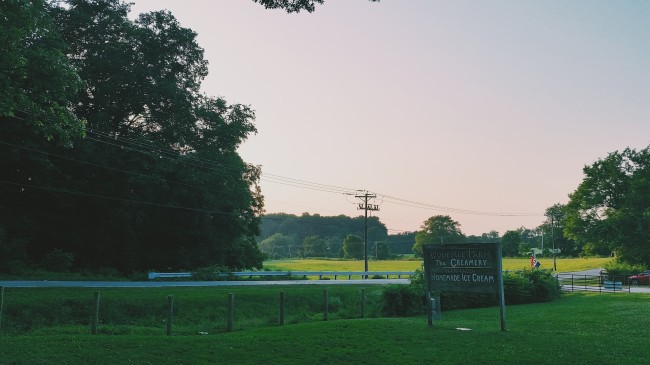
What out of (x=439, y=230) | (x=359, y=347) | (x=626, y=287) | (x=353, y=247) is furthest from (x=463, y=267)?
(x=439, y=230)

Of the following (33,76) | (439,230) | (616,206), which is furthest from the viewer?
(439,230)

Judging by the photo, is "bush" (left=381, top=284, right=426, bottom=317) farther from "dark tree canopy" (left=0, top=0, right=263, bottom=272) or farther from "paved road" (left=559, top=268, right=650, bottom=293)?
"paved road" (left=559, top=268, right=650, bottom=293)

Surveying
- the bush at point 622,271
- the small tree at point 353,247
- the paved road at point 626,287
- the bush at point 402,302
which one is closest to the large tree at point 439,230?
the small tree at point 353,247

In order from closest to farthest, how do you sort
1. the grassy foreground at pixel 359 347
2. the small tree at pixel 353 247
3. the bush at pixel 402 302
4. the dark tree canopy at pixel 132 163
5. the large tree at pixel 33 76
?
the grassy foreground at pixel 359 347 → the large tree at pixel 33 76 → the bush at pixel 402 302 → the dark tree canopy at pixel 132 163 → the small tree at pixel 353 247

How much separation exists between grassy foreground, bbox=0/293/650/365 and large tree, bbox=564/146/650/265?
5911cm

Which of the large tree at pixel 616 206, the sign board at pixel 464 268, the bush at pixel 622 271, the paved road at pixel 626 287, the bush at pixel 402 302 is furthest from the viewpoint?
the large tree at pixel 616 206

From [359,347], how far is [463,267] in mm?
5928

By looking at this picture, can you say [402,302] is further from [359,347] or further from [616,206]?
[616,206]

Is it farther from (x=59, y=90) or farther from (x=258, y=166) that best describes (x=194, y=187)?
(x=59, y=90)

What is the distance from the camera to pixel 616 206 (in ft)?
240

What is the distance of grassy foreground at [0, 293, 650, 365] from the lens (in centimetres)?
1066

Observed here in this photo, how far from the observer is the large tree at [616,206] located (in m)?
67.4

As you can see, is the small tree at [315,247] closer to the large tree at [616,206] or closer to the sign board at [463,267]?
the large tree at [616,206]

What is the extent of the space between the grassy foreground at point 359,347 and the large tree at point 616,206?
59.1 meters
